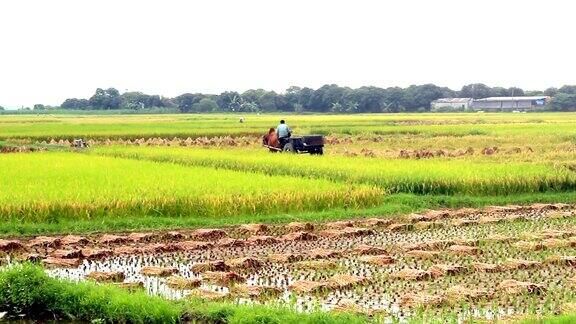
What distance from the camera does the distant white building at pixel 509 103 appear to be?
102 m

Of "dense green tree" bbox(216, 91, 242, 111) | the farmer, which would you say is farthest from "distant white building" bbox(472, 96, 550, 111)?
the farmer

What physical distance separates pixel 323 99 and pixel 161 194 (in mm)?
88575

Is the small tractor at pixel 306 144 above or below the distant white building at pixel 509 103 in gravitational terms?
above

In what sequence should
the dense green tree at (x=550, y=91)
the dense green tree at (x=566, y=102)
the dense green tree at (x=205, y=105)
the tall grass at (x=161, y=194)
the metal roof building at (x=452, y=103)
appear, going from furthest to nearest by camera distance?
the dense green tree at (x=205, y=105) → the dense green tree at (x=550, y=91) → the metal roof building at (x=452, y=103) → the dense green tree at (x=566, y=102) → the tall grass at (x=161, y=194)

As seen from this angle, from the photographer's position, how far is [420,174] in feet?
53.1

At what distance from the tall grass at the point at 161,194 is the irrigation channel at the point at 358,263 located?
1133mm

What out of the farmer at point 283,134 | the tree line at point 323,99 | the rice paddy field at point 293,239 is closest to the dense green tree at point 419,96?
the tree line at point 323,99

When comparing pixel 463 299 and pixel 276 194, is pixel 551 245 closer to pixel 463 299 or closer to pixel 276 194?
pixel 463 299

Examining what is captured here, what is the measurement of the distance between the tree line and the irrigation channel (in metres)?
86.5

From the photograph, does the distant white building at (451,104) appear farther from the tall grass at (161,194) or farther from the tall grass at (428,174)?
the tall grass at (161,194)

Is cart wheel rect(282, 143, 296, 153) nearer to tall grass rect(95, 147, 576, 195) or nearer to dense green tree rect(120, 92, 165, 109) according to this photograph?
tall grass rect(95, 147, 576, 195)

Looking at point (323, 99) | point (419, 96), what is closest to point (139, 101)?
point (323, 99)

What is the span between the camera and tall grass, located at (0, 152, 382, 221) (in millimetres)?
12195

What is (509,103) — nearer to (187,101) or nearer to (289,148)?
(187,101)
